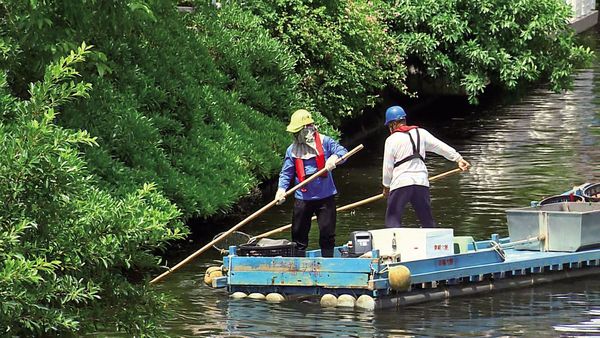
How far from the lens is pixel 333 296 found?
13648mm

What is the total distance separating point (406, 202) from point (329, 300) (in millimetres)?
1734

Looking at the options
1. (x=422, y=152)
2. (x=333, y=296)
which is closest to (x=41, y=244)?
(x=333, y=296)

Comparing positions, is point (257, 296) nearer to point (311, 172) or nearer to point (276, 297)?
point (276, 297)

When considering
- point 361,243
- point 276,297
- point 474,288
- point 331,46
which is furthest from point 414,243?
point 331,46

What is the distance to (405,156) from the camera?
1485 cm

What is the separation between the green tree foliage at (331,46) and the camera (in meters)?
24.7

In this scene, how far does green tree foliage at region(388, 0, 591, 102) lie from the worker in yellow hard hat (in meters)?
13.4

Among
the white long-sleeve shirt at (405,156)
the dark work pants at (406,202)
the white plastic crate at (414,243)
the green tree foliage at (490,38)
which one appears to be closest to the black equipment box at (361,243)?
the white plastic crate at (414,243)

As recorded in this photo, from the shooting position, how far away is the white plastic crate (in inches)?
550

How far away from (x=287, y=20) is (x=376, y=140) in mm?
5187

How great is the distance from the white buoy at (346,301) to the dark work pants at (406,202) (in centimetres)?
159

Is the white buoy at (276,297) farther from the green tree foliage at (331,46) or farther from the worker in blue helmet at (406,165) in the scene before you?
the green tree foliage at (331,46)

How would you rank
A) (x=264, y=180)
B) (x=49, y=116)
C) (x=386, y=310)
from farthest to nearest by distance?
1. (x=264, y=180)
2. (x=386, y=310)
3. (x=49, y=116)

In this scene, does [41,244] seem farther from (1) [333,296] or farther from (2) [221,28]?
(2) [221,28]
